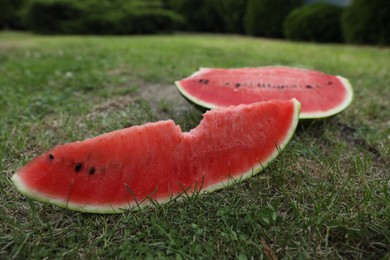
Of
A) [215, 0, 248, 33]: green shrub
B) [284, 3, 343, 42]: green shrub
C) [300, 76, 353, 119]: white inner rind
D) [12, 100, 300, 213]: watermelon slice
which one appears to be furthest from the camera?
[215, 0, 248, 33]: green shrub

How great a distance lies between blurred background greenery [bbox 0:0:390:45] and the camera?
27.2 ft

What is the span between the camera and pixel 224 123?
148 cm

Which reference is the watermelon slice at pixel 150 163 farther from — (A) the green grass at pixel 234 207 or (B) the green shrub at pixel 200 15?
(B) the green shrub at pixel 200 15

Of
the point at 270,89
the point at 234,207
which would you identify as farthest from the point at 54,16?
the point at 234,207

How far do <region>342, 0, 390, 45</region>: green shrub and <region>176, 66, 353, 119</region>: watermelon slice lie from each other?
22.0 feet

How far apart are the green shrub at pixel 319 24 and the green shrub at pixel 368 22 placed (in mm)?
735

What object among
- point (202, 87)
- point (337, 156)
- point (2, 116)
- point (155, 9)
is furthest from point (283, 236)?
point (155, 9)

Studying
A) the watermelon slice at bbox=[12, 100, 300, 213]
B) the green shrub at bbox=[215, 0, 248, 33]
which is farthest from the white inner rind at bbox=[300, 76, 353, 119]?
the green shrub at bbox=[215, 0, 248, 33]

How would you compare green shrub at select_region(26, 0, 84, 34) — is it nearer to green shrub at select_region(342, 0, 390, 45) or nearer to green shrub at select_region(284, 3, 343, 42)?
green shrub at select_region(284, 3, 343, 42)

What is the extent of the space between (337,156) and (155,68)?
2.65 m

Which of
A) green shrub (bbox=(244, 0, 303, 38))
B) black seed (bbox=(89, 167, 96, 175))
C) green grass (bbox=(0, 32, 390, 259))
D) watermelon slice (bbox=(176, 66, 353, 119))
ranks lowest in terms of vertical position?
green shrub (bbox=(244, 0, 303, 38))

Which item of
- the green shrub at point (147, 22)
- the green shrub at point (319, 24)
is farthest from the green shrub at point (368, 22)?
the green shrub at point (147, 22)

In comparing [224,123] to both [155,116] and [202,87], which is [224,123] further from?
[155,116]

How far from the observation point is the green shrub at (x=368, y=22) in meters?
7.89
